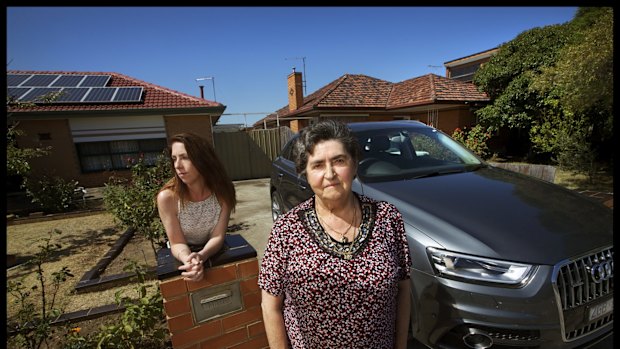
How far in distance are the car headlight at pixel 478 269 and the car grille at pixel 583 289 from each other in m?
0.20

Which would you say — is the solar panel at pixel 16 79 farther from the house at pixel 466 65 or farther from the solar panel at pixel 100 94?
the house at pixel 466 65

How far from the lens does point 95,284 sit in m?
3.25

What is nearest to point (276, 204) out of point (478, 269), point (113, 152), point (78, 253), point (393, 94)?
point (78, 253)

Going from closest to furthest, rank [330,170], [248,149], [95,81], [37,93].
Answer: [330,170] < [37,93] < [95,81] < [248,149]

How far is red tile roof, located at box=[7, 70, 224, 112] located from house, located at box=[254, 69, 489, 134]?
5.02m

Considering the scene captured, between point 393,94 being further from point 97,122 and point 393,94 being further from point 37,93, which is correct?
point 37,93

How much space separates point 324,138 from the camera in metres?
1.35

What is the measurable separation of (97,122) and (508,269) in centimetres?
1191

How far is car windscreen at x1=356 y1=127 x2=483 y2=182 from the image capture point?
2.76 meters

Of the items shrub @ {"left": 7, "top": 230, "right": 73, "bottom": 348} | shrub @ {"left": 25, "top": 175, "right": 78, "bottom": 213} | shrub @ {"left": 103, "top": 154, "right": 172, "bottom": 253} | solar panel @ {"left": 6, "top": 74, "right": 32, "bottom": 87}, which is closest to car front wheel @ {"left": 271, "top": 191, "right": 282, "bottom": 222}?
shrub @ {"left": 103, "top": 154, "right": 172, "bottom": 253}

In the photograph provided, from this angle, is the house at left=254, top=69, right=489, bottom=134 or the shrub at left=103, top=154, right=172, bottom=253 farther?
the house at left=254, top=69, right=489, bottom=134

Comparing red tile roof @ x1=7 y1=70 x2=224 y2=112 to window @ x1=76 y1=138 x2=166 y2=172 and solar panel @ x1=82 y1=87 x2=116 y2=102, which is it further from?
window @ x1=76 y1=138 x2=166 y2=172

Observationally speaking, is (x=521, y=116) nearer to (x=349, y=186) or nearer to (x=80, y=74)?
(x=349, y=186)
